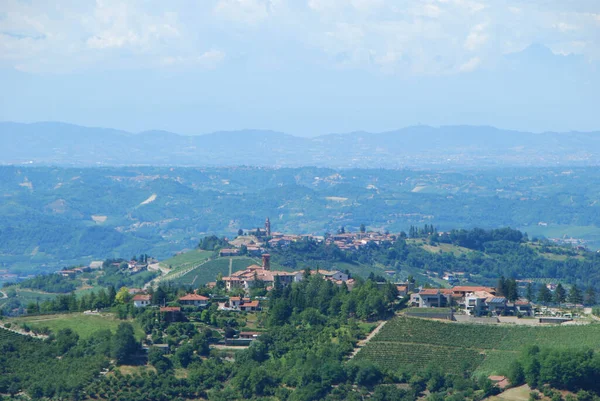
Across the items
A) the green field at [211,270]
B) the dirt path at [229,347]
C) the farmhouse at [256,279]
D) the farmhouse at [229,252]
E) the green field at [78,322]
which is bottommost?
the green field at [211,270]

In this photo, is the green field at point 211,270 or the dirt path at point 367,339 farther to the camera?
the green field at point 211,270

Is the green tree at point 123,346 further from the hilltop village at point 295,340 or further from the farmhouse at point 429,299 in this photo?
the farmhouse at point 429,299

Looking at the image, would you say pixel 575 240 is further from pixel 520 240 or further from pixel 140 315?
pixel 140 315

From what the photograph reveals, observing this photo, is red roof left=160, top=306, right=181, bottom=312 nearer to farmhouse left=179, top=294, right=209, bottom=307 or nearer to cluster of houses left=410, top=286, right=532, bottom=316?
farmhouse left=179, top=294, right=209, bottom=307

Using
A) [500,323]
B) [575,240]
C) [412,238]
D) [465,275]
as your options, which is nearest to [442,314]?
[500,323]

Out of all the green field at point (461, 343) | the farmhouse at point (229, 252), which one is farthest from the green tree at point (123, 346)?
the farmhouse at point (229, 252)

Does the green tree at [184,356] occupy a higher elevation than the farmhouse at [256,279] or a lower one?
lower

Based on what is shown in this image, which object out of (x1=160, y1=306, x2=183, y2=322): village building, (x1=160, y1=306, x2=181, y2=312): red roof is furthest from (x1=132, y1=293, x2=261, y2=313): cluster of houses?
(x1=160, y1=306, x2=183, y2=322): village building
